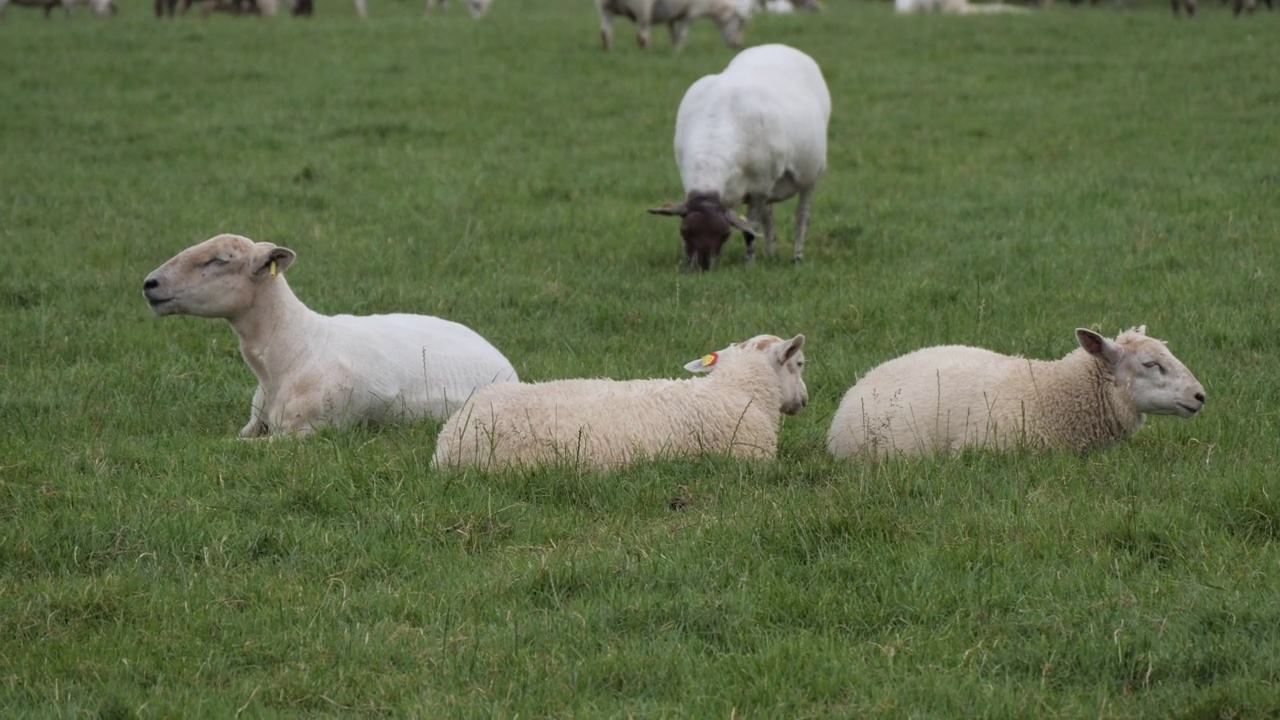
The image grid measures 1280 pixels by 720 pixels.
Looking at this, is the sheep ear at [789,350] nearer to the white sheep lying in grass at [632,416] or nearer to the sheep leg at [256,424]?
the white sheep lying in grass at [632,416]

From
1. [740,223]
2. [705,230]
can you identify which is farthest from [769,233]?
[705,230]

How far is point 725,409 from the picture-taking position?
7.34 metres

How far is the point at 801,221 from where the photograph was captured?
42.4 feet

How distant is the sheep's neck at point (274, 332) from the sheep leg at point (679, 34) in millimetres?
15930

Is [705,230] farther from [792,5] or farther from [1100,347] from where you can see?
[792,5]

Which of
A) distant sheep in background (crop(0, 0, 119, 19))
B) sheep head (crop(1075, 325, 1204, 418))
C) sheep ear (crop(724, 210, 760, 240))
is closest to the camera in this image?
sheep head (crop(1075, 325, 1204, 418))

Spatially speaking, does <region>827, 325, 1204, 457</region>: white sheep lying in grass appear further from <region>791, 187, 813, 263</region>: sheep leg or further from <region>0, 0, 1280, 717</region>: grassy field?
<region>791, 187, 813, 263</region>: sheep leg

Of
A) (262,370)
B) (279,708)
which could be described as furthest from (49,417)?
(279,708)

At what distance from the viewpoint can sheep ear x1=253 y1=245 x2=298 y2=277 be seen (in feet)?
26.7

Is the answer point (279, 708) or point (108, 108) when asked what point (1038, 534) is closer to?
point (279, 708)

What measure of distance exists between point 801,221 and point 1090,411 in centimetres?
580

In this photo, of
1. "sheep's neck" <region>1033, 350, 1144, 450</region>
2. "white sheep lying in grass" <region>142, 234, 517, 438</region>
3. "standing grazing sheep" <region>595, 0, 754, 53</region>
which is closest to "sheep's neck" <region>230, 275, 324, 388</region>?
"white sheep lying in grass" <region>142, 234, 517, 438</region>

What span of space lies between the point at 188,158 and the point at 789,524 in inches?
502

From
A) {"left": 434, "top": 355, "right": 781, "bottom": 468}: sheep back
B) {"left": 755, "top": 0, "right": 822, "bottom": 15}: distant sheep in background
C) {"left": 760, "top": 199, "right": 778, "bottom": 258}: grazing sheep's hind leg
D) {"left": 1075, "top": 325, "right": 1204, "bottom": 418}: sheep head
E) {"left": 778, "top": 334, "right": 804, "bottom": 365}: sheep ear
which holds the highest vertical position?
{"left": 755, "top": 0, "right": 822, "bottom": 15}: distant sheep in background
